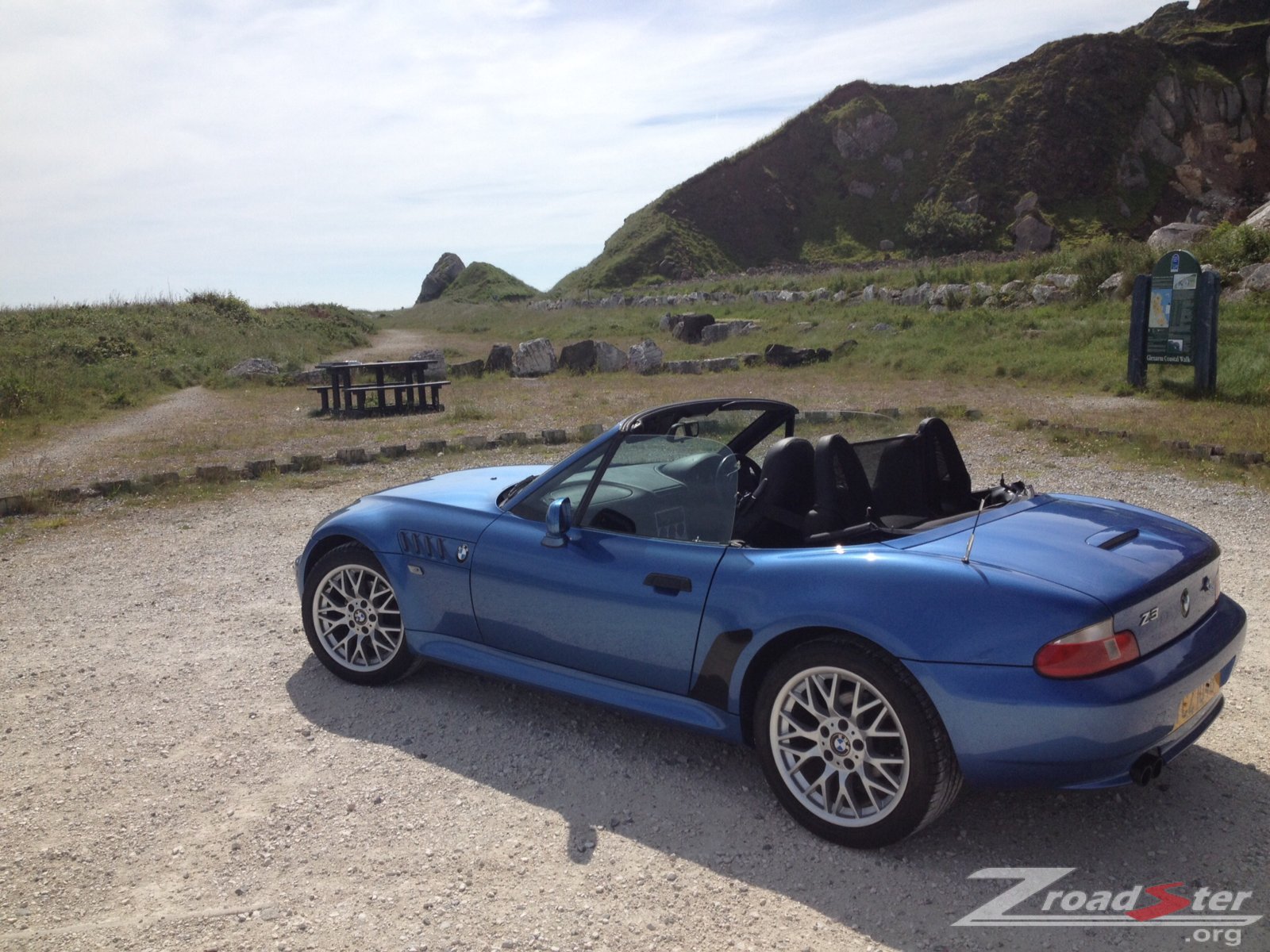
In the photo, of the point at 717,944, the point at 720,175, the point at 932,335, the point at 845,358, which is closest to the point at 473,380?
the point at 845,358

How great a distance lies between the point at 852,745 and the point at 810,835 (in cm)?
42

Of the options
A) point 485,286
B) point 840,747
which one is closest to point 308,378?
point 840,747

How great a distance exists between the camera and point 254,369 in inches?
1016

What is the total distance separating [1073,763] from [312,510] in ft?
25.8

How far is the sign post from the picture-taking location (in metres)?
13.8

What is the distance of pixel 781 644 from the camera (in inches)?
137

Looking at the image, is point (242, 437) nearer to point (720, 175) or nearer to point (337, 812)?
Result: point (337, 812)

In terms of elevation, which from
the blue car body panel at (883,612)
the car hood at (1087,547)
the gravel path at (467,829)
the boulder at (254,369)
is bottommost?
the gravel path at (467,829)

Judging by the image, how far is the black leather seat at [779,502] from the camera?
154 inches

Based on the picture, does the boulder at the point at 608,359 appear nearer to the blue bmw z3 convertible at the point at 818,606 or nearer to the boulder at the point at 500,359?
the boulder at the point at 500,359

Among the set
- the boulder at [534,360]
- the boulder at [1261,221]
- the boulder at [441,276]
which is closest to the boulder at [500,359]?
the boulder at [534,360]

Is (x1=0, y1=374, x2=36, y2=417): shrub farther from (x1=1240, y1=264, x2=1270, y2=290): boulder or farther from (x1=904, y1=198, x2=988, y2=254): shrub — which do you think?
(x1=904, y1=198, x2=988, y2=254): shrub

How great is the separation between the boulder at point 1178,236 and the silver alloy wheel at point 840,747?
23.4 meters

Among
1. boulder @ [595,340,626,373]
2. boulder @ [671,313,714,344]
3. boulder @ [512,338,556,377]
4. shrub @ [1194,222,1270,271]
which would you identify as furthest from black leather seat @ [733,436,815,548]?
boulder @ [671,313,714,344]
